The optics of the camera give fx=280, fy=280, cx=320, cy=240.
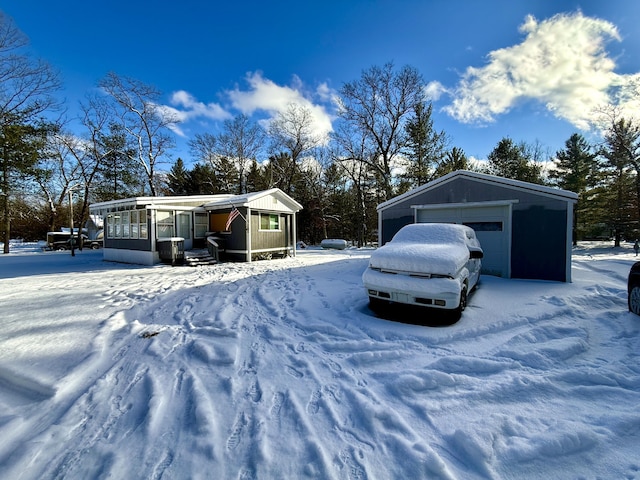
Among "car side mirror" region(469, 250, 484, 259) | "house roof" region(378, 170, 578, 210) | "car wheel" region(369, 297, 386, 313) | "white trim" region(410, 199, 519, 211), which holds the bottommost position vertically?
"car wheel" region(369, 297, 386, 313)

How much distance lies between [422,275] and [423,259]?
27cm

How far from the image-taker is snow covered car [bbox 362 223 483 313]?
457 cm

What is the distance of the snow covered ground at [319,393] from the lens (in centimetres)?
205

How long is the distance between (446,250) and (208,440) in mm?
4602

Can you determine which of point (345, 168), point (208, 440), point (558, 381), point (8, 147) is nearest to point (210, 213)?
point (8, 147)

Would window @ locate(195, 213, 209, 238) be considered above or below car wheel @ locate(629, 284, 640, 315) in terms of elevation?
above

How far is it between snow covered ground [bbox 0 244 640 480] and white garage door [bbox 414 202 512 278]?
3067mm

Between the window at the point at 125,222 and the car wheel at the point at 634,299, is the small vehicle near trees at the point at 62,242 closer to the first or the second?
the window at the point at 125,222

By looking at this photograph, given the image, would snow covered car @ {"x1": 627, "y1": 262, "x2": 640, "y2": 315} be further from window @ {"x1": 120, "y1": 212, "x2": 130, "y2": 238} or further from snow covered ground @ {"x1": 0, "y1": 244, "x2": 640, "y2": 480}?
window @ {"x1": 120, "y1": 212, "x2": 130, "y2": 238}

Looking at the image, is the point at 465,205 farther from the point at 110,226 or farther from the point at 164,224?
the point at 110,226

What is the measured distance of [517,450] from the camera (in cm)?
211

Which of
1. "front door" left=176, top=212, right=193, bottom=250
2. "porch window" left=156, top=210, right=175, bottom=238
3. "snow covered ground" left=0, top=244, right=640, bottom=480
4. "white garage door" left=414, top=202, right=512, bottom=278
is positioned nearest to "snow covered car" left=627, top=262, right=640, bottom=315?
"snow covered ground" left=0, top=244, right=640, bottom=480

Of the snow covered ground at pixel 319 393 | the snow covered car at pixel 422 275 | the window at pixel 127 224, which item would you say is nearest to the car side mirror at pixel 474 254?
the snow covered car at pixel 422 275

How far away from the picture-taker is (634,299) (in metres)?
5.14
